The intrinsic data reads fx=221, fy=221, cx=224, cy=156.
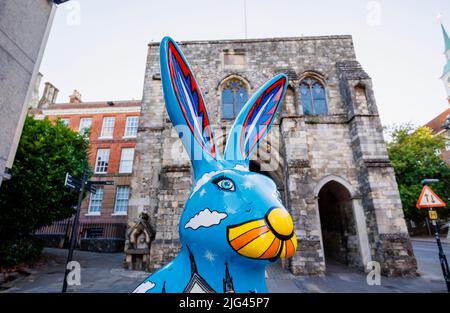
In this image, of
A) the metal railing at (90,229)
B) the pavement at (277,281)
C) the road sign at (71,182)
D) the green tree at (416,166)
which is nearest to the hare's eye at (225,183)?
the road sign at (71,182)

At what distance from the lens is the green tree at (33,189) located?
7.30 metres

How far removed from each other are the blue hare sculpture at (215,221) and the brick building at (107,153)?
15674mm

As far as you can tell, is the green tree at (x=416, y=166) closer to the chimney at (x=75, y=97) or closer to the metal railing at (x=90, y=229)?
the metal railing at (x=90, y=229)

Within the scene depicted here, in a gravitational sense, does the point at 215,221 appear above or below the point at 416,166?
below

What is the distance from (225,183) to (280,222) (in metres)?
0.60

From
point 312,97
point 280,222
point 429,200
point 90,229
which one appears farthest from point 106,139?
point 429,200

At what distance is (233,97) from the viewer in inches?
450

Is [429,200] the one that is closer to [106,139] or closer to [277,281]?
[277,281]

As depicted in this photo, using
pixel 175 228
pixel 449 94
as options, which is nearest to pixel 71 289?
pixel 175 228

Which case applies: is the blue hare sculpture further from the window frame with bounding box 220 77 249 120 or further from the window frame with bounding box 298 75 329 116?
the window frame with bounding box 298 75 329 116

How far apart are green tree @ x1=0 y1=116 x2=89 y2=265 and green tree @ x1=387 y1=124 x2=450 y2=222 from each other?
25.1 meters

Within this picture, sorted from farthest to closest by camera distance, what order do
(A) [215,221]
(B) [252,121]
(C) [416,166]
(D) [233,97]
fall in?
(C) [416,166] < (D) [233,97] < (B) [252,121] < (A) [215,221]

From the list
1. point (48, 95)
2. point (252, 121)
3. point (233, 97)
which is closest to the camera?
point (252, 121)
